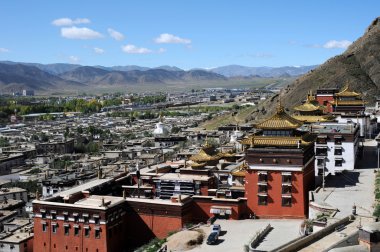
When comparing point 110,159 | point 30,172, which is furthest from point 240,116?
point 30,172

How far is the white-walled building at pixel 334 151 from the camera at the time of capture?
156 ft

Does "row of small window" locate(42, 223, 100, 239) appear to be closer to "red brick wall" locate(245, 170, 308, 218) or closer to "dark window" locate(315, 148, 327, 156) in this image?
"red brick wall" locate(245, 170, 308, 218)

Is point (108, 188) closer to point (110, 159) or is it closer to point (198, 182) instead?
point (198, 182)

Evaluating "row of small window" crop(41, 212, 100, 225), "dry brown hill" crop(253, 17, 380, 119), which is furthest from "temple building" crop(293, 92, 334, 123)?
"dry brown hill" crop(253, 17, 380, 119)

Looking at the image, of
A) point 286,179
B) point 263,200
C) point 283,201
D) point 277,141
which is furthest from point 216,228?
point 277,141

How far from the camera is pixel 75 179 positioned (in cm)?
5794

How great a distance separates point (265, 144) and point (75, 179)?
1030 inches

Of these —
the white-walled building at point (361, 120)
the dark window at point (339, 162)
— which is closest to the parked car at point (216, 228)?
the dark window at point (339, 162)

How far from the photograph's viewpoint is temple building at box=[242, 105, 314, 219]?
38844 millimetres

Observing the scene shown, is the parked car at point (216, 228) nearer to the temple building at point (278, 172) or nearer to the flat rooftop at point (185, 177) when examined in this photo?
the temple building at point (278, 172)

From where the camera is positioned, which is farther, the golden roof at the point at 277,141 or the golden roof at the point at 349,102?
the golden roof at the point at 349,102

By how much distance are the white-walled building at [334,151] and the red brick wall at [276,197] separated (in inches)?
363

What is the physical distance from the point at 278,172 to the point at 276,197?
1.86 m

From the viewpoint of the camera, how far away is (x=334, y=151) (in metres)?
48.0
